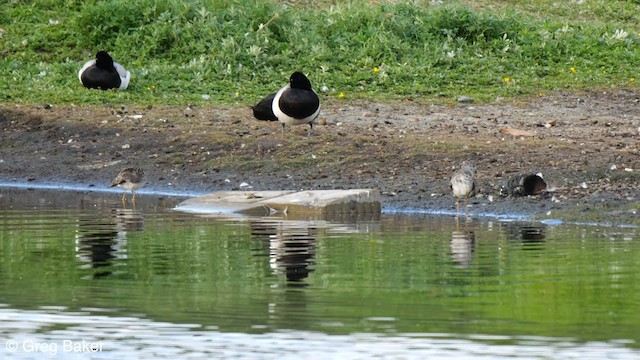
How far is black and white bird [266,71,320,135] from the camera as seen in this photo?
17.1 m

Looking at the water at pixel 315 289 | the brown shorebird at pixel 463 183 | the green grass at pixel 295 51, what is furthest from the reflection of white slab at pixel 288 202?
the green grass at pixel 295 51

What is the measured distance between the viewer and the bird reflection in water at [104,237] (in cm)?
1098

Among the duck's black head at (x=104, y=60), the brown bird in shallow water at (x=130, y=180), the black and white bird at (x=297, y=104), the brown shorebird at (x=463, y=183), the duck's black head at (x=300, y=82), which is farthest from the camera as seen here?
the duck's black head at (x=104, y=60)

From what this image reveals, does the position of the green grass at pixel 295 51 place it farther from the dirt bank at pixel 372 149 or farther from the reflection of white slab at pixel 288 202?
the reflection of white slab at pixel 288 202

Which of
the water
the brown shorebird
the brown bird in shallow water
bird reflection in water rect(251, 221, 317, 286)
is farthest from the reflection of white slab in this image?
the brown bird in shallow water

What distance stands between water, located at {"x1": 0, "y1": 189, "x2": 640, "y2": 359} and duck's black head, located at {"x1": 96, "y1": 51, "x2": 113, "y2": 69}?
19.0ft

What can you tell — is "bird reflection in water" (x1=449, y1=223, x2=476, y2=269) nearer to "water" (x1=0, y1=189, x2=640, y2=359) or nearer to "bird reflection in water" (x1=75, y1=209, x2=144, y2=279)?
"water" (x1=0, y1=189, x2=640, y2=359)

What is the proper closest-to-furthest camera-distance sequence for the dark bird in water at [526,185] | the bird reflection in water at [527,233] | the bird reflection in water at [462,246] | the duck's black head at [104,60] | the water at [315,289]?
the water at [315,289] → the bird reflection in water at [462,246] → the bird reflection in water at [527,233] → the dark bird in water at [526,185] → the duck's black head at [104,60]

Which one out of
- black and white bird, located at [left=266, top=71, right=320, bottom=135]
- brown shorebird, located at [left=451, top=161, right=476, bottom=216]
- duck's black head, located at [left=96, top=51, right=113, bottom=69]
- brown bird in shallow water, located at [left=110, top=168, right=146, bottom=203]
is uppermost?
duck's black head, located at [left=96, top=51, right=113, bottom=69]

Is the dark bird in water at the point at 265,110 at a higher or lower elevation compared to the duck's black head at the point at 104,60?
lower

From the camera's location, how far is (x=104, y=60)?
19.8 metres

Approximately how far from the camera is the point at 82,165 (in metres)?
17.7

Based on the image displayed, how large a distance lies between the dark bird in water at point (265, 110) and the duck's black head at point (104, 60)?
102 inches

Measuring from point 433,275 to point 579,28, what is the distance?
13.8 m
